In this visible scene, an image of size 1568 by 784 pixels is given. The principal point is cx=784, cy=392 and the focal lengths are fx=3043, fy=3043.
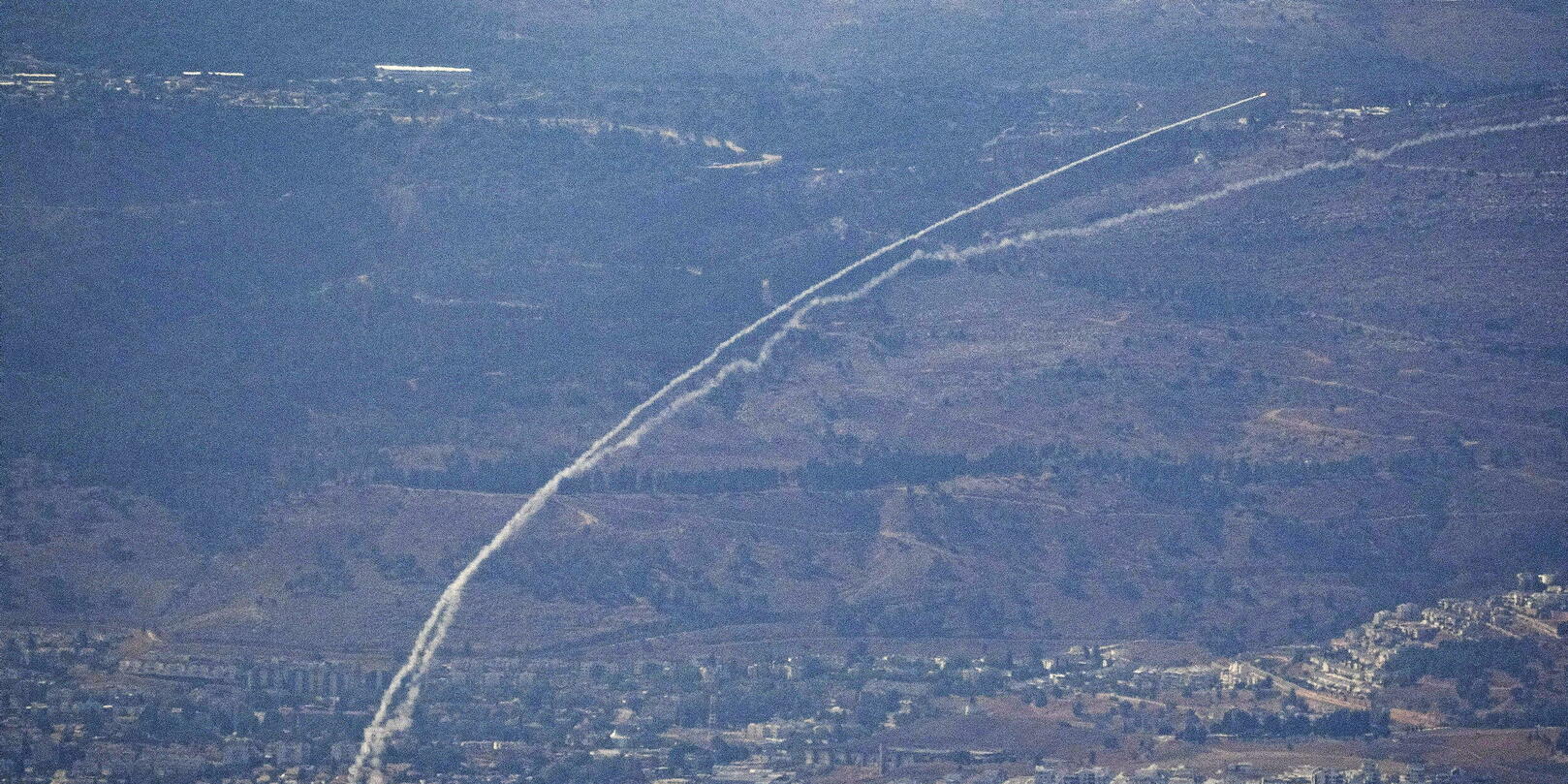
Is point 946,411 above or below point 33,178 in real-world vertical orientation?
below

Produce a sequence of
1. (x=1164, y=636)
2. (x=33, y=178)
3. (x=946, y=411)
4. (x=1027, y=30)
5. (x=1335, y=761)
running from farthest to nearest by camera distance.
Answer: (x=1027, y=30) < (x=33, y=178) < (x=946, y=411) < (x=1164, y=636) < (x=1335, y=761)

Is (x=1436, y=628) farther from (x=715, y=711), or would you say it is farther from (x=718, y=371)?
(x=718, y=371)

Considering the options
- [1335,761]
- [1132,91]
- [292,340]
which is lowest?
[1335,761]

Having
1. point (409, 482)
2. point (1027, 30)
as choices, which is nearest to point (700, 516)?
point (409, 482)

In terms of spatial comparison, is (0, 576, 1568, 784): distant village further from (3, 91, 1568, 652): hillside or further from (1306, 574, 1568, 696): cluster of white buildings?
(3, 91, 1568, 652): hillside

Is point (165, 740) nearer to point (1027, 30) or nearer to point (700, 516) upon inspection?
point (700, 516)

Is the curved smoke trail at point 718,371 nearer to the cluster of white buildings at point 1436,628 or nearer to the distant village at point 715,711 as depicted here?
the distant village at point 715,711

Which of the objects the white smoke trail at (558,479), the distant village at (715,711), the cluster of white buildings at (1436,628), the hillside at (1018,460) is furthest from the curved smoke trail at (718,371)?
the cluster of white buildings at (1436,628)
